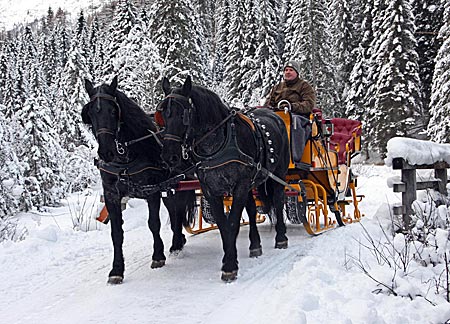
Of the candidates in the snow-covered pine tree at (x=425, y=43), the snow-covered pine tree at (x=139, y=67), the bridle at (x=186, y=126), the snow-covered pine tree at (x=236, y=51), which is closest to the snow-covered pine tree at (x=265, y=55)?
the snow-covered pine tree at (x=236, y=51)

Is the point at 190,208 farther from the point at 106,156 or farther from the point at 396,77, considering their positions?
the point at 396,77

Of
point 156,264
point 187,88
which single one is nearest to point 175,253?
point 156,264

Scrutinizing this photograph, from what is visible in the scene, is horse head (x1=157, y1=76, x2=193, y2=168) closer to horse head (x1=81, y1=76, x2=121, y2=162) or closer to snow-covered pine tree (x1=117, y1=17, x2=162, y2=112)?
horse head (x1=81, y1=76, x2=121, y2=162)

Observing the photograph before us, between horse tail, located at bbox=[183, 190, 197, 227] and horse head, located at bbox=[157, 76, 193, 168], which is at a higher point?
horse head, located at bbox=[157, 76, 193, 168]

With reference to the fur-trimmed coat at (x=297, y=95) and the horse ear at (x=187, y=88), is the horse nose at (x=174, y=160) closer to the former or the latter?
the horse ear at (x=187, y=88)

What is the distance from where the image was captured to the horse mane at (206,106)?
4945 mm

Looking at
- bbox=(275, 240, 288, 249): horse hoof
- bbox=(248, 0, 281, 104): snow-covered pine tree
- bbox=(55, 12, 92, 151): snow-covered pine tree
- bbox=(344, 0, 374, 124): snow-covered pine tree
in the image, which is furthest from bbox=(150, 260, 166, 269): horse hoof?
bbox=(248, 0, 281, 104): snow-covered pine tree

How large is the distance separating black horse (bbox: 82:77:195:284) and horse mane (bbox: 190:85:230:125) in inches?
28.3

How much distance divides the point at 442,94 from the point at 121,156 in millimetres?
21586

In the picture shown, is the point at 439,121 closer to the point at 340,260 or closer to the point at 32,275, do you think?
the point at 340,260

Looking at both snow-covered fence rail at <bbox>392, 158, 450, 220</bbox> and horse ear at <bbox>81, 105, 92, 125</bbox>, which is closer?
horse ear at <bbox>81, 105, 92, 125</bbox>

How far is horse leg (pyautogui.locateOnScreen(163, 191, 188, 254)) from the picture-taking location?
20.5 feet

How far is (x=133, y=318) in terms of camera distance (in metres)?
3.83

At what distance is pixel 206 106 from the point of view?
16.4ft
